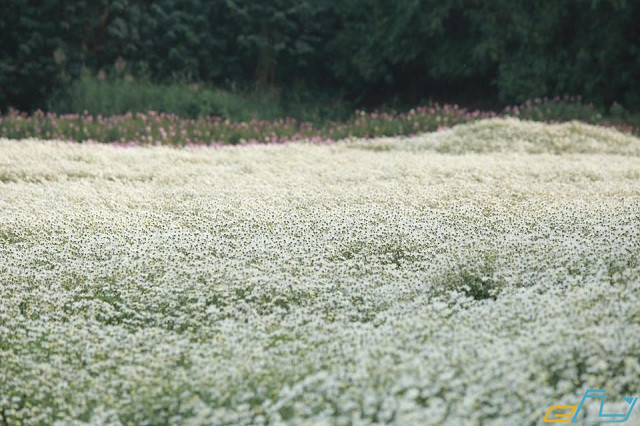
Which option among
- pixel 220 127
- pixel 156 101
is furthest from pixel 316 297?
pixel 156 101

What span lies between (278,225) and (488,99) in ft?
50.6

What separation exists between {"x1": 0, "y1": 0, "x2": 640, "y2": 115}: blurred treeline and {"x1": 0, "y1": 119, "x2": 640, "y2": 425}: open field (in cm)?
820

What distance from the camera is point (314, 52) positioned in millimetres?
22172

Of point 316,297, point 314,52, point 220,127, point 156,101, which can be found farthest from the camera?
point 314,52

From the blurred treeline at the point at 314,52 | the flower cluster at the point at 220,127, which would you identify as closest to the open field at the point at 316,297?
the flower cluster at the point at 220,127

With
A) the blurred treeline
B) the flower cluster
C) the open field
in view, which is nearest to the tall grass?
the blurred treeline

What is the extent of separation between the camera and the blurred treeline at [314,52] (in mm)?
17969

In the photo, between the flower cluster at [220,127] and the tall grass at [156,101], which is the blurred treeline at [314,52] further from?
the flower cluster at [220,127]

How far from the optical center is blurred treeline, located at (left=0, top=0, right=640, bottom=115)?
1797 cm

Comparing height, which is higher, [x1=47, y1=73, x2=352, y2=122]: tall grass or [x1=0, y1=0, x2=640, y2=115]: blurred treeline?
[x1=0, y1=0, x2=640, y2=115]: blurred treeline

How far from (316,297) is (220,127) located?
10.7 m

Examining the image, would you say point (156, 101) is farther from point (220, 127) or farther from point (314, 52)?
point (314, 52)

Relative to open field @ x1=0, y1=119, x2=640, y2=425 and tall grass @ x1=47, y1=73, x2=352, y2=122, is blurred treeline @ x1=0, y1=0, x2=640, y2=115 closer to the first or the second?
tall grass @ x1=47, y1=73, x2=352, y2=122

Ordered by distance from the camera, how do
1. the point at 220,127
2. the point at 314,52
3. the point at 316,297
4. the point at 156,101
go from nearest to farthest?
the point at 316,297 < the point at 220,127 < the point at 156,101 < the point at 314,52
